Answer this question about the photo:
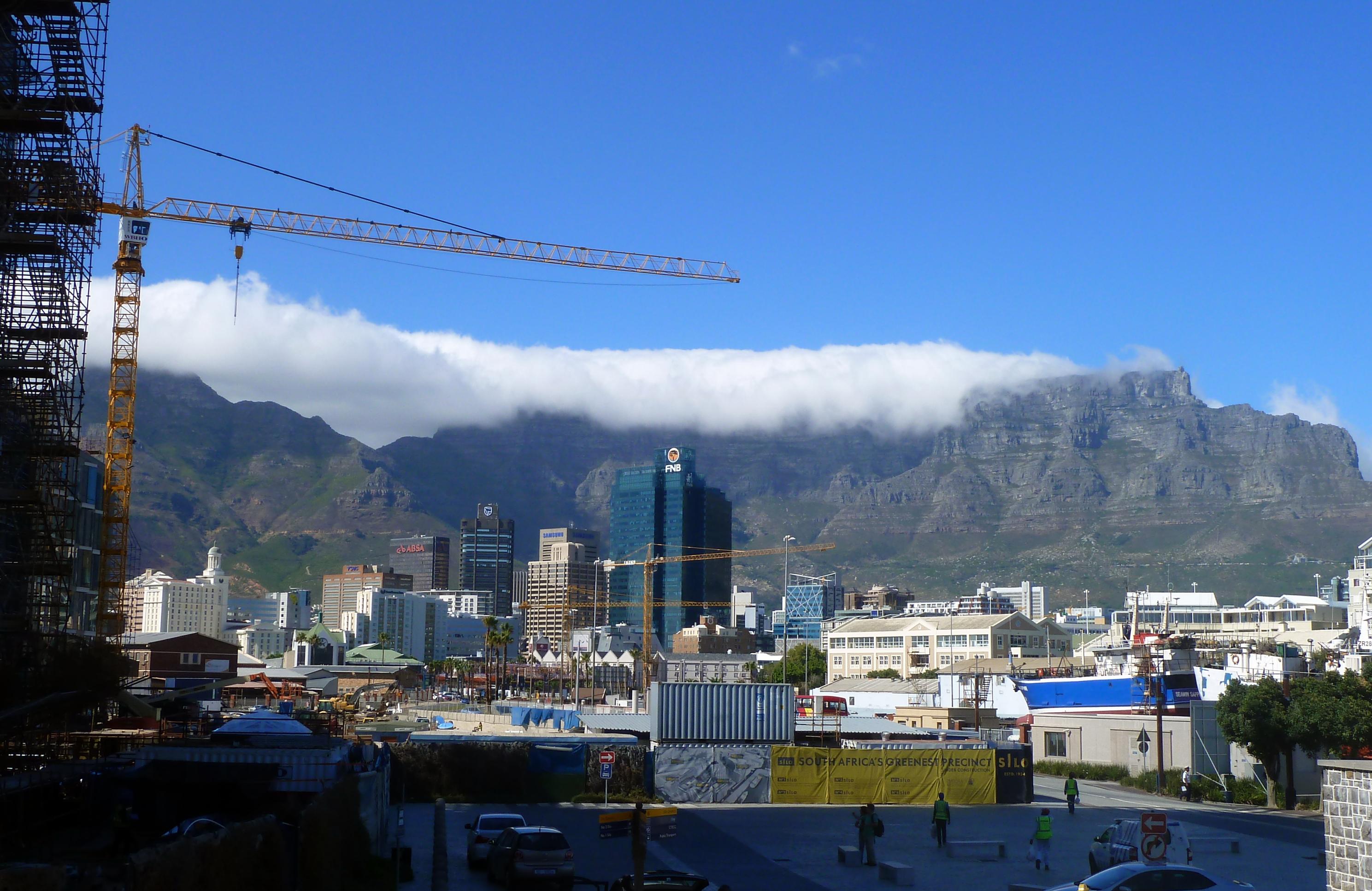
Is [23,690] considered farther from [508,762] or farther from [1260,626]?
[1260,626]

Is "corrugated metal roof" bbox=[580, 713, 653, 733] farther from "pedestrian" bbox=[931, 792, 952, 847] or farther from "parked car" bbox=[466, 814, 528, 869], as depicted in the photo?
"parked car" bbox=[466, 814, 528, 869]

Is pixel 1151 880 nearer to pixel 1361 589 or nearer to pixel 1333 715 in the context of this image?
pixel 1333 715

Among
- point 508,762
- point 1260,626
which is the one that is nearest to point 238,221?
point 508,762

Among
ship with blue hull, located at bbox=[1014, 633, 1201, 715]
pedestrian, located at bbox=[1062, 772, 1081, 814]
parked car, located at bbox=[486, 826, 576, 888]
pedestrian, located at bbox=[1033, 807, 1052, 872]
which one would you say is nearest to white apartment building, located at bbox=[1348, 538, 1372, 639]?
ship with blue hull, located at bbox=[1014, 633, 1201, 715]

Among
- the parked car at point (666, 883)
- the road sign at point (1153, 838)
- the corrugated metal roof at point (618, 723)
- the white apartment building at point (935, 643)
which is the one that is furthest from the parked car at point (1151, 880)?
the white apartment building at point (935, 643)

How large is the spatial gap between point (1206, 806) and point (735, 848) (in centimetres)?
2682

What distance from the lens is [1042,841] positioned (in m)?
33.4

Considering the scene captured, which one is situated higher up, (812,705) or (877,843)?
(877,843)

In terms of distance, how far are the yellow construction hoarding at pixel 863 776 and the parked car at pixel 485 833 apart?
18001 mm

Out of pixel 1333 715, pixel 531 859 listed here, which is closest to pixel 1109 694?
pixel 1333 715

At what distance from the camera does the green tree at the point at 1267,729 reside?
52656 millimetres

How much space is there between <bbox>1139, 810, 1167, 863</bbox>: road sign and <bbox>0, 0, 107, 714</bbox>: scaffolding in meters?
32.7

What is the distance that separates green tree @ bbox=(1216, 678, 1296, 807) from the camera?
52.7 meters

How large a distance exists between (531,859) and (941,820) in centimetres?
1407
